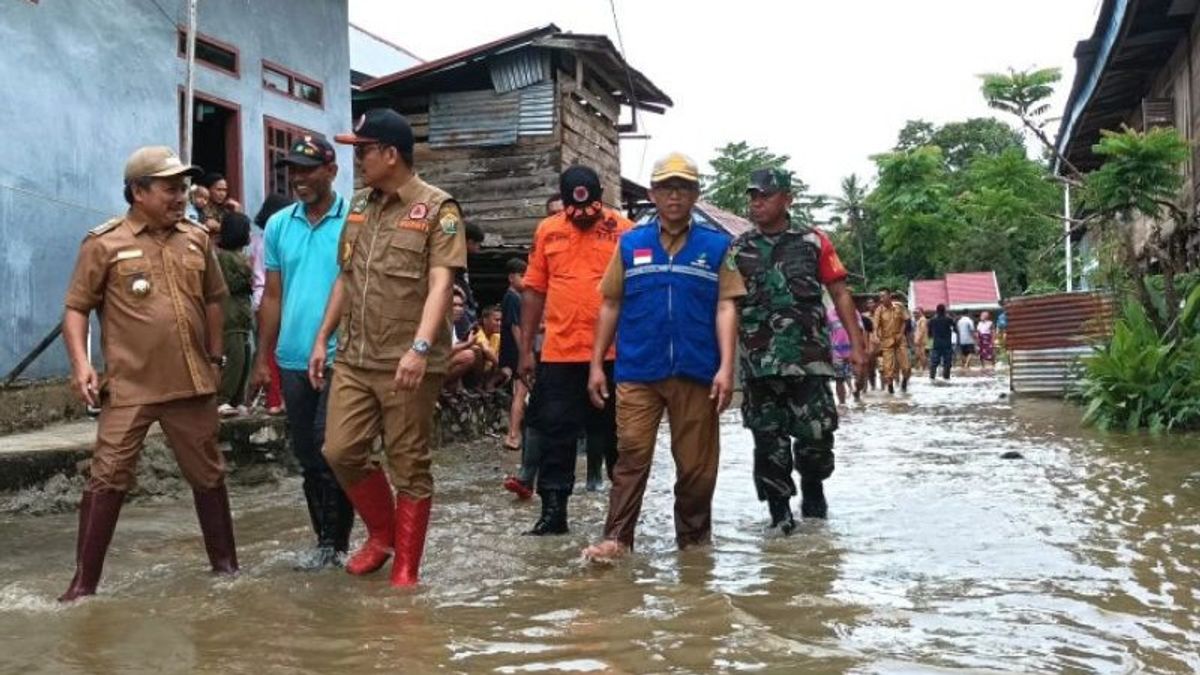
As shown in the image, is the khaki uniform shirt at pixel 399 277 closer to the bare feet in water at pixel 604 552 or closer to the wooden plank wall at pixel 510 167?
the bare feet in water at pixel 604 552

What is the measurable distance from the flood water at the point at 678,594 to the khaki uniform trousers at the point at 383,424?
17.3 inches

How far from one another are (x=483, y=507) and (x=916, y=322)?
25.4m

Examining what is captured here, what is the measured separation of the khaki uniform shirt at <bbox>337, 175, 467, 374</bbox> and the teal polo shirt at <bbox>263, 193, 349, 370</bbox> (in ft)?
1.03

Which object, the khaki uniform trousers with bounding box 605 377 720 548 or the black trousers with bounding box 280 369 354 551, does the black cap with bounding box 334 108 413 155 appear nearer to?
the black trousers with bounding box 280 369 354 551

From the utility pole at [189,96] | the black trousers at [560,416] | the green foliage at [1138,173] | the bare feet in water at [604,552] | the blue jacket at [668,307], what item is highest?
the utility pole at [189,96]

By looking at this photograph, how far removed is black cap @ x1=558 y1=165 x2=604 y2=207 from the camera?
540 centimetres

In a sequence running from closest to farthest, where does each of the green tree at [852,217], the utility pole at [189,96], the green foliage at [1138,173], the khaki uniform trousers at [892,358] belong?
the utility pole at [189,96] → the green foliage at [1138,173] → the khaki uniform trousers at [892,358] → the green tree at [852,217]

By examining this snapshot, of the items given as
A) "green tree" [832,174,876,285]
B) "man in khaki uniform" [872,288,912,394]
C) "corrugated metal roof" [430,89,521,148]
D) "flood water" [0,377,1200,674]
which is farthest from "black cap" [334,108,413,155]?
"green tree" [832,174,876,285]

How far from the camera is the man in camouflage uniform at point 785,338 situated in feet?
17.9

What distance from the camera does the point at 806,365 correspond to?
5.47 m

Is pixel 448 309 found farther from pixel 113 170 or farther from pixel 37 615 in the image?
pixel 113 170

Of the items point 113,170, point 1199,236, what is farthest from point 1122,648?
point 1199,236

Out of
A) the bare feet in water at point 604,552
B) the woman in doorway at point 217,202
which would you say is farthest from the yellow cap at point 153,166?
the woman in doorway at point 217,202

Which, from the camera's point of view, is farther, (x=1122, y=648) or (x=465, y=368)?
(x=465, y=368)
